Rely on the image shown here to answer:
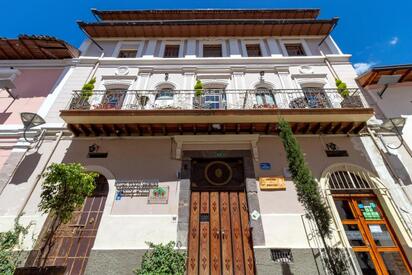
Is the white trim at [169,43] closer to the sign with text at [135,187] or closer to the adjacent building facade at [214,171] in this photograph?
the adjacent building facade at [214,171]

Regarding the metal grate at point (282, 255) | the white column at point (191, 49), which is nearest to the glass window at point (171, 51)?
the white column at point (191, 49)

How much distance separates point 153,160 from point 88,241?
2.91 meters

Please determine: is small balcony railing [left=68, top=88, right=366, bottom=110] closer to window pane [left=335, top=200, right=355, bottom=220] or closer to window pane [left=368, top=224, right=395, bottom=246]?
window pane [left=335, top=200, right=355, bottom=220]

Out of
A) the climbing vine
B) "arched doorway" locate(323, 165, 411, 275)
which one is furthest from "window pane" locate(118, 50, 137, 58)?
"arched doorway" locate(323, 165, 411, 275)

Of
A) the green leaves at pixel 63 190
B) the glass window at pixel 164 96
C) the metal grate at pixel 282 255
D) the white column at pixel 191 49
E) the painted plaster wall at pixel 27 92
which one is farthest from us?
the white column at pixel 191 49

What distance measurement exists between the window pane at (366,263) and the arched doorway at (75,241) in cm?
738

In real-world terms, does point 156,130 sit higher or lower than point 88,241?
higher

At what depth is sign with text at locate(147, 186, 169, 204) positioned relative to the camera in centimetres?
645

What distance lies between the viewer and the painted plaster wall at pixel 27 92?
27.5 ft

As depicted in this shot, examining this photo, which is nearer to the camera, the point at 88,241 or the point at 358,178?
the point at 88,241

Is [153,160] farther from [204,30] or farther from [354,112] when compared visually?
[204,30]

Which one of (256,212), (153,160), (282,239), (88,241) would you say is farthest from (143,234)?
(282,239)

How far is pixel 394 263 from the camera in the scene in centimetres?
579

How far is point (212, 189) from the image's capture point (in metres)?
7.03
